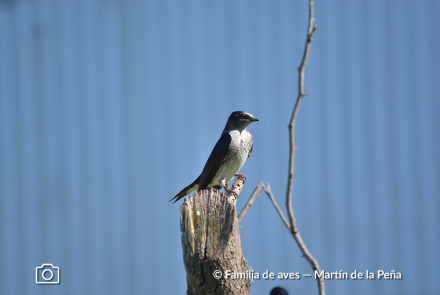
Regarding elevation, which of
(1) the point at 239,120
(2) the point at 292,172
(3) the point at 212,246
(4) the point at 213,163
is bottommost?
(3) the point at 212,246

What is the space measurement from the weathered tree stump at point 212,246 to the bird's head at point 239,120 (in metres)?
3.28

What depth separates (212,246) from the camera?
3.29m

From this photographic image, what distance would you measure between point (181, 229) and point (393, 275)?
2.25 meters

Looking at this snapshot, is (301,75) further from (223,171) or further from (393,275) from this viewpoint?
(223,171)

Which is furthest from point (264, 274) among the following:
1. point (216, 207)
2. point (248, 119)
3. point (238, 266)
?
point (248, 119)

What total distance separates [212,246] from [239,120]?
3.86 meters

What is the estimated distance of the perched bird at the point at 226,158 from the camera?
6.47 m

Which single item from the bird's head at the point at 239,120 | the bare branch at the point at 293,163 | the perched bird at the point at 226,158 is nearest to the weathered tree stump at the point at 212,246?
the bare branch at the point at 293,163

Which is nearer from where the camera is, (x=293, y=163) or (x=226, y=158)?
(x=293, y=163)

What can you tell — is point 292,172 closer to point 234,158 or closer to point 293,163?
point 293,163

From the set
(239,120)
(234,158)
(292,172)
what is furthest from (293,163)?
(239,120)

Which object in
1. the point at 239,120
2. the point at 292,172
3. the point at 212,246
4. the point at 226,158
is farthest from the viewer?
the point at 239,120

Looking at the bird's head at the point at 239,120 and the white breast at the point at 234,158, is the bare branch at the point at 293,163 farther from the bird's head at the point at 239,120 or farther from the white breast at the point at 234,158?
the bird's head at the point at 239,120

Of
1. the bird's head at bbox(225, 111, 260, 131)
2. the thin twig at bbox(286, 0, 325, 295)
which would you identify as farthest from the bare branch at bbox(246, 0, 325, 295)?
the bird's head at bbox(225, 111, 260, 131)
